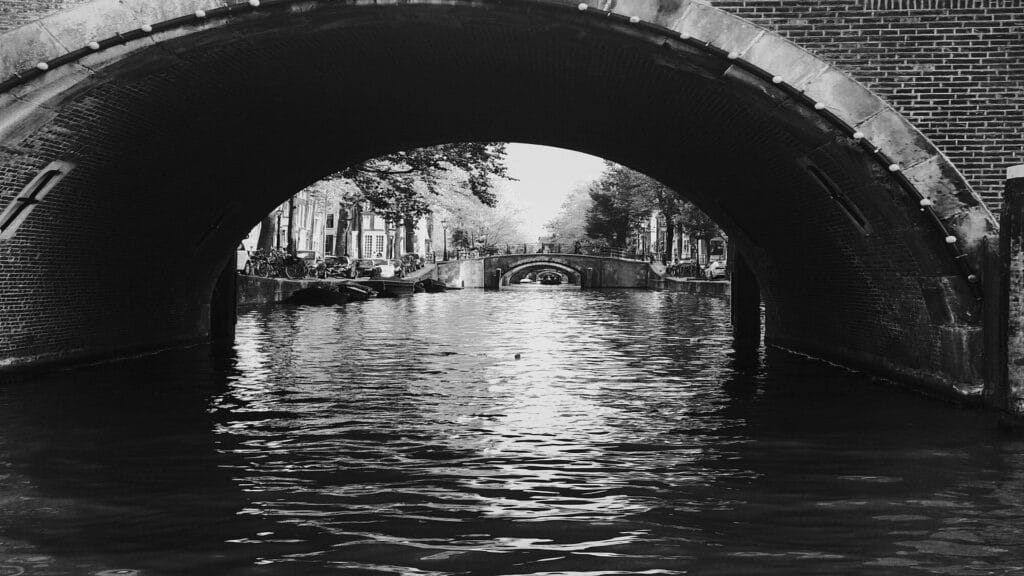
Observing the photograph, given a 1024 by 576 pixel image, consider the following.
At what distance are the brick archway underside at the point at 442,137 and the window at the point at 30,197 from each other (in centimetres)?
11

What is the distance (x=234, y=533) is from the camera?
5441 millimetres

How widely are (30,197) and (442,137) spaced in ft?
23.5

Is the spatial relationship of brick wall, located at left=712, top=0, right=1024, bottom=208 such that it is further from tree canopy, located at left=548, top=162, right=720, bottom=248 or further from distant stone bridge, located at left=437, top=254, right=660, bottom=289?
distant stone bridge, located at left=437, top=254, right=660, bottom=289

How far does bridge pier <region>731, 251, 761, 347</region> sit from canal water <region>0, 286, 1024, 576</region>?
18.6ft

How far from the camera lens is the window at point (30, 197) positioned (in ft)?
34.9

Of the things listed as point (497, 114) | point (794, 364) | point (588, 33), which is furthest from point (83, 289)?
point (794, 364)

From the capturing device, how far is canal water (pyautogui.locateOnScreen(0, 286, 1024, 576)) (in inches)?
201

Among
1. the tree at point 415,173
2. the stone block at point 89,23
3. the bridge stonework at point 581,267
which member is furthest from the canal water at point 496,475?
the bridge stonework at point 581,267

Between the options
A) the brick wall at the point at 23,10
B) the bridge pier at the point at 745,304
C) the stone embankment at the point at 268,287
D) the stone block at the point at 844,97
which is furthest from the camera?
the stone embankment at the point at 268,287

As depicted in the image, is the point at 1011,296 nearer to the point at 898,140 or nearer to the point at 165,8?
the point at 898,140

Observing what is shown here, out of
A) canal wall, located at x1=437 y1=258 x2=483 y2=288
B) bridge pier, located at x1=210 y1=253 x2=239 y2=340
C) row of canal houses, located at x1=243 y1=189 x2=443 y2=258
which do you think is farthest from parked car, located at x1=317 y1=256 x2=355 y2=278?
bridge pier, located at x1=210 y1=253 x2=239 y2=340

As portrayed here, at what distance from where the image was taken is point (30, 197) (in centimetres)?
1088

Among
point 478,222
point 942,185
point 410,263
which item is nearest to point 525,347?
point 942,185

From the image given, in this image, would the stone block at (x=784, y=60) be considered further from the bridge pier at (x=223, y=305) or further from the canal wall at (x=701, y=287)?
the canal wall at (x=701, y=287)
